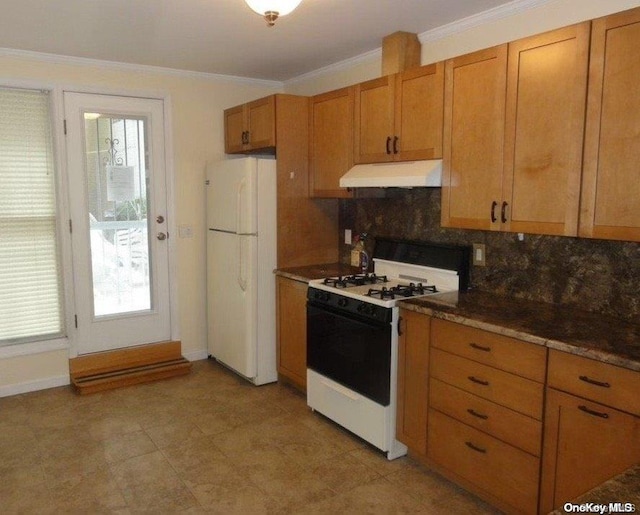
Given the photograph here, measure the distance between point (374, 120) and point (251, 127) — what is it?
3.95ft

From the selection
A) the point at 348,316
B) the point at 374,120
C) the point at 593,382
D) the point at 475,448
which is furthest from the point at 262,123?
the point at 593,382

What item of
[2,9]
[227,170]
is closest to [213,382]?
[227,170]

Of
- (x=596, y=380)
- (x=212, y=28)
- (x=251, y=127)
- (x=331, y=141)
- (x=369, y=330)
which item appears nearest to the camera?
(x=596, y=380)

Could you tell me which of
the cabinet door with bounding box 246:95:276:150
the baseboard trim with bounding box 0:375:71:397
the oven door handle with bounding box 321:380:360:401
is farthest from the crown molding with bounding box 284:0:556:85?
the baseboard trim with bounding box 0:375:71:397

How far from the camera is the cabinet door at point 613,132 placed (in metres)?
Answer: 2.02

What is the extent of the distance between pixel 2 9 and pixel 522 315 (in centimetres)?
308

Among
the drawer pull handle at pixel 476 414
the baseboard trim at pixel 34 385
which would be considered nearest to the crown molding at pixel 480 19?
the drawer pull handle at pixel 476 414

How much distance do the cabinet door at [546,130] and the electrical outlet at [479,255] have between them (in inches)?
17.8

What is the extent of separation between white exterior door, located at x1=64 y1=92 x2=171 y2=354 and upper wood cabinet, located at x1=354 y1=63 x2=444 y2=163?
177cm

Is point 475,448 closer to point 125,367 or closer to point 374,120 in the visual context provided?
point 374,120

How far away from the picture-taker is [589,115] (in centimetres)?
216

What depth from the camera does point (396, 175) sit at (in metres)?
2.93

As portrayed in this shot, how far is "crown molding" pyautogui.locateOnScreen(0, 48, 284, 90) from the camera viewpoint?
360 centimetres

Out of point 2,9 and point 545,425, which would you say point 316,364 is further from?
point 2,9
